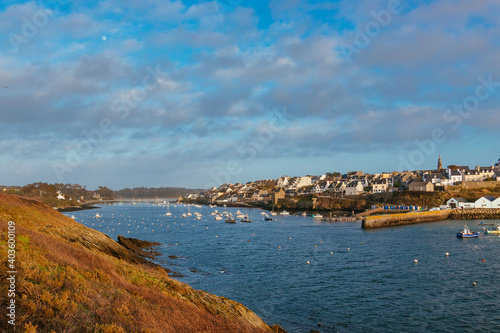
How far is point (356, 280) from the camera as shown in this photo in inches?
1247

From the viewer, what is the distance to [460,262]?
3853 cm

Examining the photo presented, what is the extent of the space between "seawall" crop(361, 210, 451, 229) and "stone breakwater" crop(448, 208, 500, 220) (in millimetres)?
2092

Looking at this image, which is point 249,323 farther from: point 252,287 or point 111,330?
point 252,287

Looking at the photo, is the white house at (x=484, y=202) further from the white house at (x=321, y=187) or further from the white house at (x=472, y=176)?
the white house at (x=321, y=187)

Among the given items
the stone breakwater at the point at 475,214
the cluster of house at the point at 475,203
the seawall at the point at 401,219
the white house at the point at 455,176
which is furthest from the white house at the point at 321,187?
the seawall at the point at 401,219

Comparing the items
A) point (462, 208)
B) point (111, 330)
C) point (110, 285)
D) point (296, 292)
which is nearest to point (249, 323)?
point (110, 285)

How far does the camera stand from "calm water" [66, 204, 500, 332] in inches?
876

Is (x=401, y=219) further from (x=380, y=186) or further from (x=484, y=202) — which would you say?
(x=380, y=186)

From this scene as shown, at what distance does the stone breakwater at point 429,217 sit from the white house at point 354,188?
54643 mm

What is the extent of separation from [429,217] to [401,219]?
1185cm

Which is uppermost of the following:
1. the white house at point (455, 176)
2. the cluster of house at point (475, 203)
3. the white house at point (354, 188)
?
the white house at point (455, 176)

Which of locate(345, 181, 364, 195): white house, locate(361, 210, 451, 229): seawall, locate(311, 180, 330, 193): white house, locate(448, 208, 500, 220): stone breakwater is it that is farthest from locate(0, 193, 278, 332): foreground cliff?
locate(311, 180, 330, 193): white house

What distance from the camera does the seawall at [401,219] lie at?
75.8m

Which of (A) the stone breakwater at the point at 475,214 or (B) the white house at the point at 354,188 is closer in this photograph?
(A) the stone breakwater at the point at 475,214
